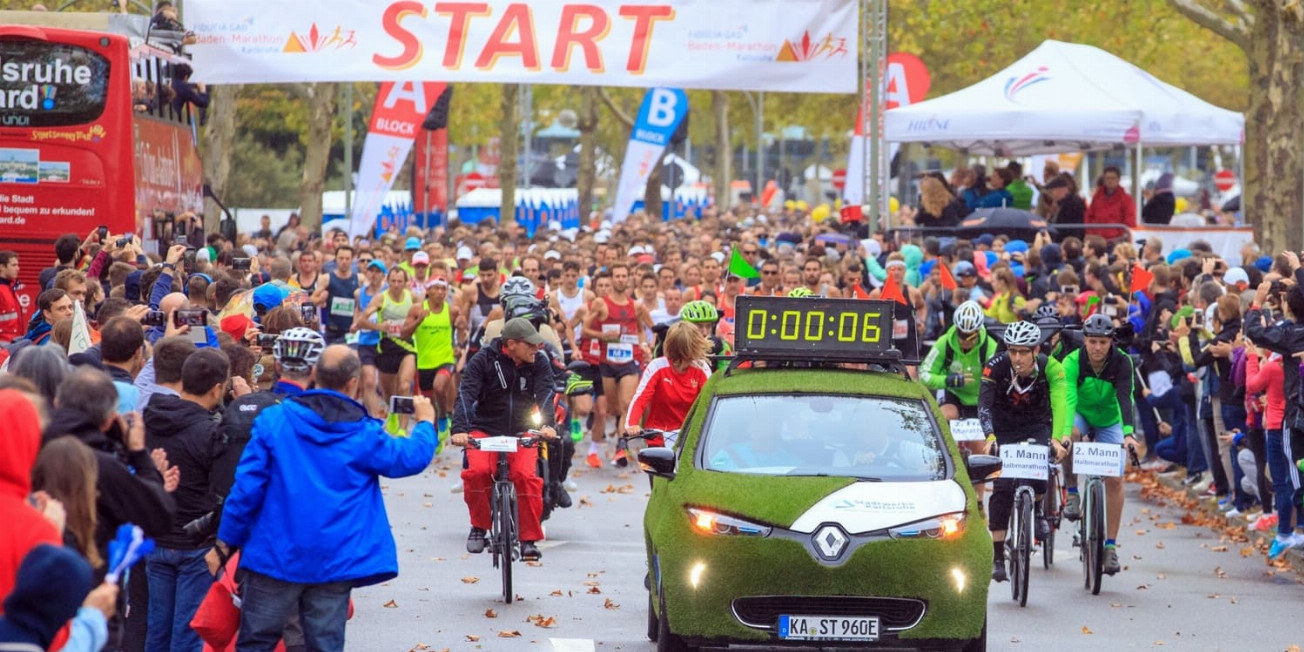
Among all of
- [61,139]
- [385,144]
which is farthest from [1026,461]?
[385,144]

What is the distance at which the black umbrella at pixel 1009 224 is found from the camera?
26.8 m

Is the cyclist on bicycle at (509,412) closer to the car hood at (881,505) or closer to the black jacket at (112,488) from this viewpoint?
the car hood at (881,505)

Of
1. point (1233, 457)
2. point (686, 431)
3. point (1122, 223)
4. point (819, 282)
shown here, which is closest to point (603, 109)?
point (1122, 223)

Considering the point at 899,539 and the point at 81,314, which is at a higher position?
the point at 81,314

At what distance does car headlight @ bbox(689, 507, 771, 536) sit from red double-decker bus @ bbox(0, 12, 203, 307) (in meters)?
12.2

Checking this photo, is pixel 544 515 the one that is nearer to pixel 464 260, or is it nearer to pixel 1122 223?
pixel 464 260

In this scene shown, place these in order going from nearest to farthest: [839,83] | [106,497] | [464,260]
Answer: [106,497] → [839,83] → [464,260]

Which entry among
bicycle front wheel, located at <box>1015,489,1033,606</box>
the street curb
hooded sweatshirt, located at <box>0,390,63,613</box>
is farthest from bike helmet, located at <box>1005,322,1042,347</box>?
hooded sweatshirt, located at <box>0,390,63,613</box>

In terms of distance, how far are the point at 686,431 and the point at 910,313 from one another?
2838mm

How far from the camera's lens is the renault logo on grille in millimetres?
8617

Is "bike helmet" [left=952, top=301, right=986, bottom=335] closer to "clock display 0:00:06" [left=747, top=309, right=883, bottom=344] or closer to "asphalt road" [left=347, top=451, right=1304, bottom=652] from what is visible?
"asphalt road" [left=347, top=451, right=1304, bottom=652]

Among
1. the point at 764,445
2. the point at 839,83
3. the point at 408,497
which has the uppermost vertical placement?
the point at 839,83

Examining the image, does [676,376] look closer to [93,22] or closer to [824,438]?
[824,438]

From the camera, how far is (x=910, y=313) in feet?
40.1
